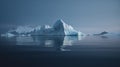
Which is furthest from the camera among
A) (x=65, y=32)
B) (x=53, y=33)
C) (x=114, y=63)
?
(x=65, y=32)

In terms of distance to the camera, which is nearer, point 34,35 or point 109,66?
point 109,66

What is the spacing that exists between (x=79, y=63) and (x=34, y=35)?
1958 cm

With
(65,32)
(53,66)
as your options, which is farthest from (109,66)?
(65,32)

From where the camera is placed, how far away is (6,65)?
6738 millimetres

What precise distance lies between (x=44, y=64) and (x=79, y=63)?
1.01 m

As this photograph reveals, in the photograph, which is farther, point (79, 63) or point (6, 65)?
point (79, 63)

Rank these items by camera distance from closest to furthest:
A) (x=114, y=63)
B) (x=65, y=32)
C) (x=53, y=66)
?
(x=53, y=66) < (x=114, y=63) < (x=65, y=32)

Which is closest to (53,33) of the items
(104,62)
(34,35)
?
(34,35)

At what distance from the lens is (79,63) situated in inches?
286

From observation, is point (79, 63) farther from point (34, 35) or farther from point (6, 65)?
point (34, 35)

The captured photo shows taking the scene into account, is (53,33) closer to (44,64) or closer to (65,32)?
(65,32)

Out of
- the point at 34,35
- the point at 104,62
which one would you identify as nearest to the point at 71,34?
the point at 34,35

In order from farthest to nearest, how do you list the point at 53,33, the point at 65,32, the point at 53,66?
the point at 65,32 < the point at 53,33 < the point at 53,66

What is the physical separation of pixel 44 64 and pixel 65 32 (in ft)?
69.0
